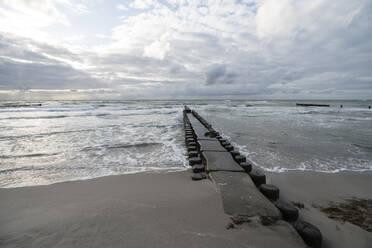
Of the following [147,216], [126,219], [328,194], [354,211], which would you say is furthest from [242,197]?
[328,194]

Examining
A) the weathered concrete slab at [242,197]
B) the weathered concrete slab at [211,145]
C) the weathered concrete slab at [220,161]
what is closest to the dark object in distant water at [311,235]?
the weathered concrete slab at [242,197]

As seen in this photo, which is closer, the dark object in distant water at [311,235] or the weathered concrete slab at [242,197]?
the dark object in distant water at [311,235]

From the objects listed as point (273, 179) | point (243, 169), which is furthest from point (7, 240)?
point (273, 179)

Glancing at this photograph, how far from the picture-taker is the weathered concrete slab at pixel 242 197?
7.77 feet

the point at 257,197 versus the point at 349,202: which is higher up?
the point at 257,197

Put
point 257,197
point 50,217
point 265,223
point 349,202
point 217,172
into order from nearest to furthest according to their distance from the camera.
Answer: point 265,223, point 50,217, point 257,197, point 349,202, point 217,172

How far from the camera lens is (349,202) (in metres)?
3.12

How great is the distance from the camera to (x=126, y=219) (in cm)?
235

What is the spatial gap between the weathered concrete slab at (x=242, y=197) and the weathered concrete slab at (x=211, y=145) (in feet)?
5.61

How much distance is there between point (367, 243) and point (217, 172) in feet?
7.44

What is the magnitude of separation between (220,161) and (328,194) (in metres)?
2.20

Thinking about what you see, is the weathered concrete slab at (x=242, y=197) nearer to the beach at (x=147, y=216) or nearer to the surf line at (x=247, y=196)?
the surf line at (x=247, y=196)

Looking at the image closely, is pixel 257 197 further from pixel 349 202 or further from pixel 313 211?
pixel 349 202

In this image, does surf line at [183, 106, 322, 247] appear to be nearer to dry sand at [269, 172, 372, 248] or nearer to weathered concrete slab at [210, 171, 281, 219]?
weathered concrete slab at [210, 171, 281, 219]
